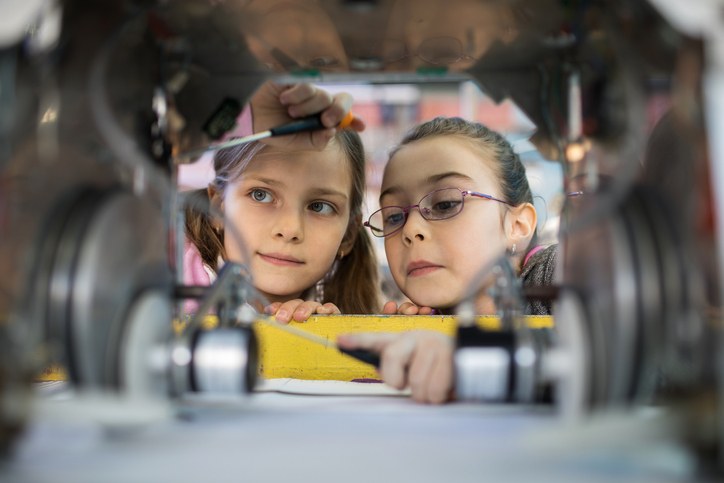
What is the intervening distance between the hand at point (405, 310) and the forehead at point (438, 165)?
0.69ft

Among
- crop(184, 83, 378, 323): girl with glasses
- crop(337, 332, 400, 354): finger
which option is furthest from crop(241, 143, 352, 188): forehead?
crop(337, 332, 400, 354): finger

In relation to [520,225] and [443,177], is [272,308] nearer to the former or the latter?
[443,177]

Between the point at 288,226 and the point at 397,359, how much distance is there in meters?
0.47

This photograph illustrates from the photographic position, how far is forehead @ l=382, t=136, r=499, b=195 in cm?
96

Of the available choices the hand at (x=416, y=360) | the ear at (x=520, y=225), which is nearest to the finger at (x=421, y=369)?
the hand at (x=416, y=360)

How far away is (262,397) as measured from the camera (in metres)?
0.57

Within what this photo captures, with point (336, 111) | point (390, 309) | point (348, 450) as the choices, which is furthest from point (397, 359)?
point (336, 111)

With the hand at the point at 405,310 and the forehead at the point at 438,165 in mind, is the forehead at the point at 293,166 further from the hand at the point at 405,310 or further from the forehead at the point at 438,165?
the hand at the point at 405,310

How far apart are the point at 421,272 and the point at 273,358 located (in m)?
0.32

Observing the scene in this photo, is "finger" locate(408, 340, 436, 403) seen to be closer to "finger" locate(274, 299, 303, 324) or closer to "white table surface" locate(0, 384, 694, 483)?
"white table surface" locate(0, 384, 694, 483)

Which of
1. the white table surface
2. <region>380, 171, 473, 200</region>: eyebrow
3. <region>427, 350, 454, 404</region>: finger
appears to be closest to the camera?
the white table surface

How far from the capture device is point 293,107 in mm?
875

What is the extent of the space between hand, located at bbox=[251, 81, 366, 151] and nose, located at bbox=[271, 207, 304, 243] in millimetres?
125

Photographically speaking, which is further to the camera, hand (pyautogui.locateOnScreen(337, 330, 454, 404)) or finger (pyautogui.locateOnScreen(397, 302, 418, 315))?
finger (pyautogui.locateOnScreen(397, 302, 418, 315))
